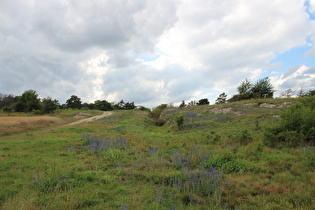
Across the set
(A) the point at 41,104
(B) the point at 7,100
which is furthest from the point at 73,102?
(B) the point at 7,100

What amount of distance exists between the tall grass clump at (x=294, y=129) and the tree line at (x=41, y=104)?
55.5 m

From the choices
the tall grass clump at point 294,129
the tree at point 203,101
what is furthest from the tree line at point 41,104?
the tall grass clump at point 294,129

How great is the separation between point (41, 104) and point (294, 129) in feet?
234

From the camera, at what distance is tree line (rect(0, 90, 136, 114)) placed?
5113 centimetres

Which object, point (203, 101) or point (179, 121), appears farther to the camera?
point (203, 101)

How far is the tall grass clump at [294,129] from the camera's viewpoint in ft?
29.8

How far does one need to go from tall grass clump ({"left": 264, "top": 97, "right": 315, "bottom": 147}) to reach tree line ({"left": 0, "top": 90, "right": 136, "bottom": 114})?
55544 mm

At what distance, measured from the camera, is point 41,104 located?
60.8 m

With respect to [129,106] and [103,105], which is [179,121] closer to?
[103,105]

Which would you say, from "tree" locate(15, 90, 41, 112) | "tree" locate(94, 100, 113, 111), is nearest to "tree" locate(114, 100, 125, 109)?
"tree" locate(94, 100, 113, 111)

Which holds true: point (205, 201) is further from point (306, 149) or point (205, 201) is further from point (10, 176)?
point (10, 176)

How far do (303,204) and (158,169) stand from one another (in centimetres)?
441

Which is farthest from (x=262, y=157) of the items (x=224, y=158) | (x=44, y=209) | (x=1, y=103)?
(x=1, y=103)

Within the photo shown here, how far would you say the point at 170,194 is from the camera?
473 cm
